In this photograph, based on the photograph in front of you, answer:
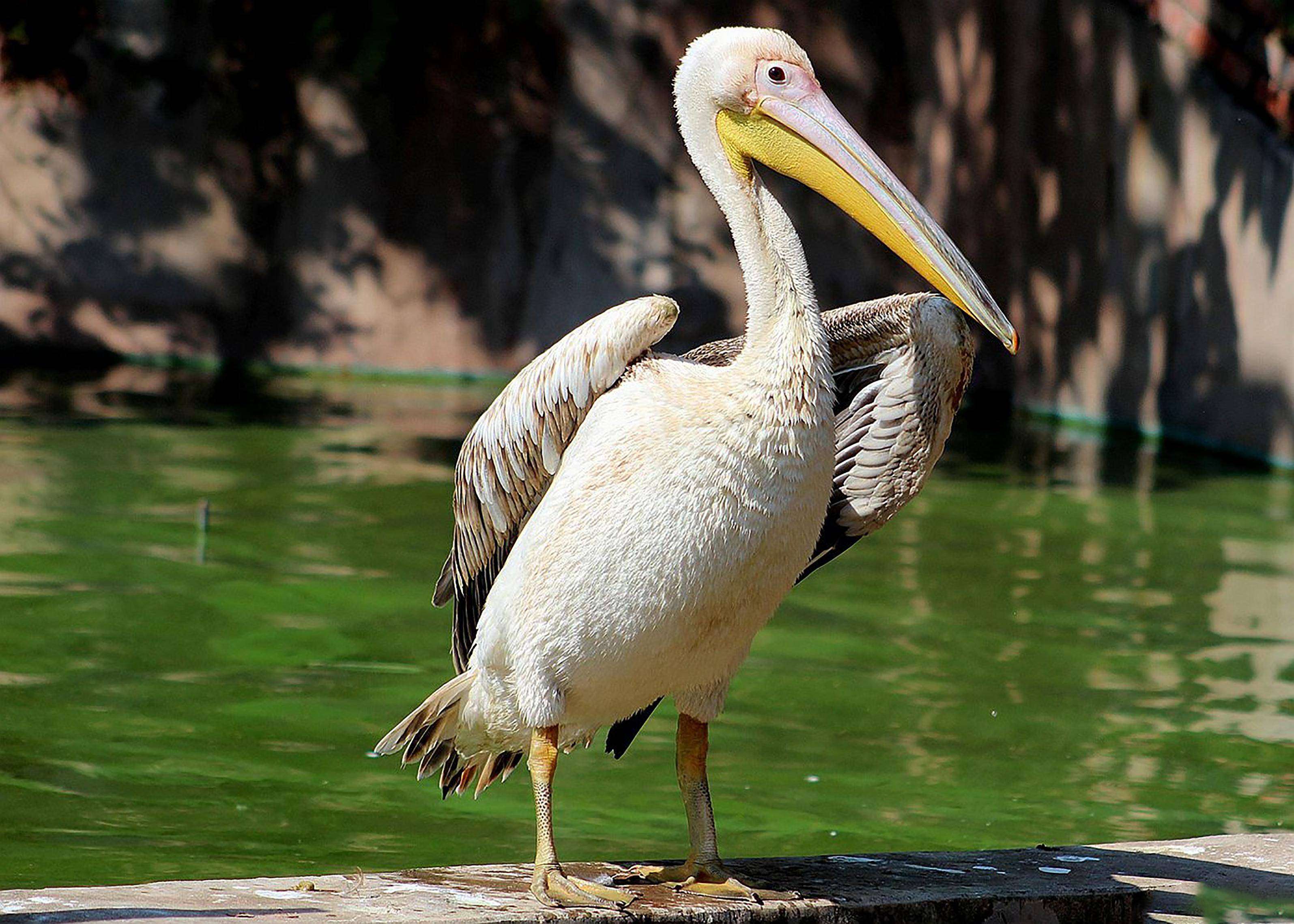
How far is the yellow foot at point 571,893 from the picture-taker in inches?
122

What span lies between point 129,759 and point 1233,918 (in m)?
2.99

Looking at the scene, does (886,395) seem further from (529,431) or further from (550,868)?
(550,868)

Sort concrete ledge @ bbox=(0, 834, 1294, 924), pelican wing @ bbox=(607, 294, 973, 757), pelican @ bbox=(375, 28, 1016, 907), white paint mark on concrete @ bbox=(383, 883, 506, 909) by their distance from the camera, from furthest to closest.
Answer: pelican wing @ bbox=(607, 294, 973, 757)
pelican @ bbox=(375, 28, 1016, 907)
white paint mark on concrete @ bbox=(383, 883, 506, 909)
concrete ledge @ bbox=(0, 834, 1294, 924)

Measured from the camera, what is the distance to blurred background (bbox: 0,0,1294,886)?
4.64 meters

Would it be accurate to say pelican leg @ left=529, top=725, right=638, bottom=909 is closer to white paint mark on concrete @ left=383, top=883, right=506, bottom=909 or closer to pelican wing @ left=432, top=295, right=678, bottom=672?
white paint mark on concrete @ left=383, top=883, right=506, bottom=909

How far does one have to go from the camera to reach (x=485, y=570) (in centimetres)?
377

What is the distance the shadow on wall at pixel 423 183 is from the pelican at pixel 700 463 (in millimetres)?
8916

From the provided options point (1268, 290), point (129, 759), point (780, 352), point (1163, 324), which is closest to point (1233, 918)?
point (780, 352)

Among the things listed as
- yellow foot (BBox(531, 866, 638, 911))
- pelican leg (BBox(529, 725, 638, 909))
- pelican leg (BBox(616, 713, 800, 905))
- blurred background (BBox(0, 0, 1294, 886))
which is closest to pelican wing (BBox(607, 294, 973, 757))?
pelican leg (BBox(616, 713, 800, 905))

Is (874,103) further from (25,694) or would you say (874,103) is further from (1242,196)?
(25,694)

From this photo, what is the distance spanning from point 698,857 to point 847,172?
130cm

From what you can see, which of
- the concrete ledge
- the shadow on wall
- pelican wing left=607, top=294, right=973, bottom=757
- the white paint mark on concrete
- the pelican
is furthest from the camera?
the shadow on wall

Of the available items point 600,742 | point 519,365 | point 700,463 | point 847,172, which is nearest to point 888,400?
point 847,172

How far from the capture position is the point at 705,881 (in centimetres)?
334
